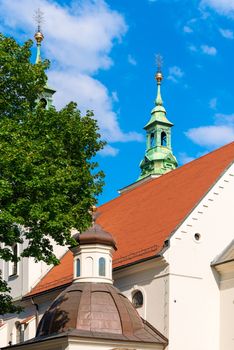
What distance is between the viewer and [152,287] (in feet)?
91.7

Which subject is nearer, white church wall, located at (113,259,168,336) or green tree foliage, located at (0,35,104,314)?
green tree foliage, located at (0,35,104,314)

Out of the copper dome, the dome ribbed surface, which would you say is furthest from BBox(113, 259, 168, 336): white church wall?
the dome ribbed surface

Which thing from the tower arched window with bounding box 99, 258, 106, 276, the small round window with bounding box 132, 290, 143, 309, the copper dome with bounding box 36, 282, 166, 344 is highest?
the tower arched window with bounding box 99, 258, 106, 276

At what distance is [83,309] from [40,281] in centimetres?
1118

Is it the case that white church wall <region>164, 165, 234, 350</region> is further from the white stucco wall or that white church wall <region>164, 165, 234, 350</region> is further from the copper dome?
the white stucco wall

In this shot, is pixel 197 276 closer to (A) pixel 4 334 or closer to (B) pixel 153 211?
(B) pixel 153 211

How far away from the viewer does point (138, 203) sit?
35.7 m

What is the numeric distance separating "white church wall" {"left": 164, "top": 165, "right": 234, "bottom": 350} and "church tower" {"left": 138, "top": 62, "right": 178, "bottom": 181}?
22.8 m

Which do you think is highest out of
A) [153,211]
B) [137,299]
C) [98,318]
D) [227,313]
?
[153,211]

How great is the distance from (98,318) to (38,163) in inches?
336

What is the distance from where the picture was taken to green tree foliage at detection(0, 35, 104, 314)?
19.4m

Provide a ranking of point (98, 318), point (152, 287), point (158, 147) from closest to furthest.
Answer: point (98, 318), point (152, 287), point (158, 147)

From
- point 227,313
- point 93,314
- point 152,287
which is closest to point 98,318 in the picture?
point 93,314

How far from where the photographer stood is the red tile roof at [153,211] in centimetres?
2941
